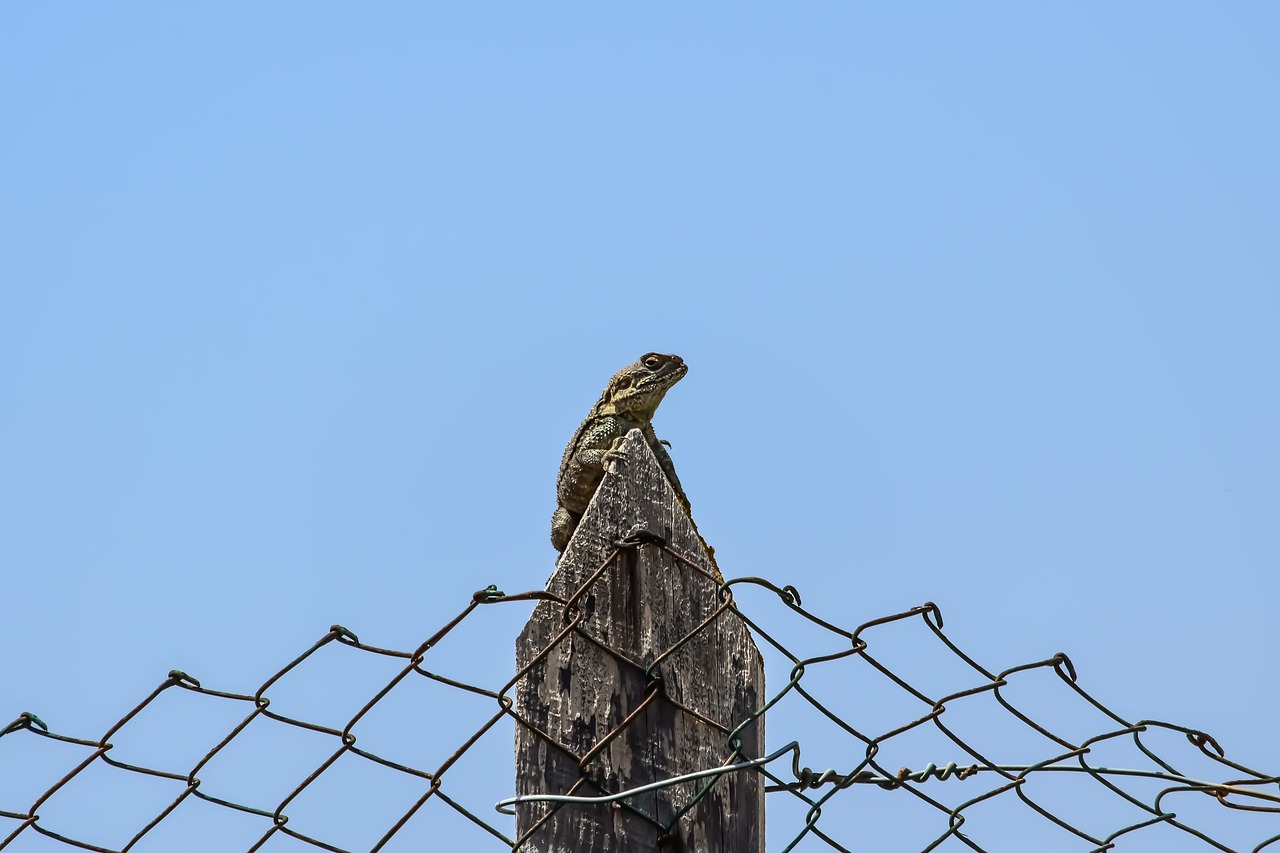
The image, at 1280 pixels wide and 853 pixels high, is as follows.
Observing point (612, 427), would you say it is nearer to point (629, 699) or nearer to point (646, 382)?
point (646, 382)

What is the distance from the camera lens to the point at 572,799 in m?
2.71

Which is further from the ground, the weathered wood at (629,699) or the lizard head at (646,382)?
the lizard head at (646,382)

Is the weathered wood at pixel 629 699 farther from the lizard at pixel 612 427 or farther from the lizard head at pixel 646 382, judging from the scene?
the lizard head at pixel 646 382

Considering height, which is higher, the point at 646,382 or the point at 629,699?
the point at 646,382

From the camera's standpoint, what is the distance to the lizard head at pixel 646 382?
648cm

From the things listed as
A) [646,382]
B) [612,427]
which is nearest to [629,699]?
[612,427]

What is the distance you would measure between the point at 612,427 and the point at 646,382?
700mm

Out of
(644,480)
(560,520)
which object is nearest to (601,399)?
(560,520)

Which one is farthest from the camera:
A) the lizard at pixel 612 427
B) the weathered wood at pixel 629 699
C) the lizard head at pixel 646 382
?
the lizard head at pixel 646 382

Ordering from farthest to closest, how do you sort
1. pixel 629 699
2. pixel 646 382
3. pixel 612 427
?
pixel 646 382 → pixel 612 427 → pixel 629 699

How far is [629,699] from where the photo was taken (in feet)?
9.21

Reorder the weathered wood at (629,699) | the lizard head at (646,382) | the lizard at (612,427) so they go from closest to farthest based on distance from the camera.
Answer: the weathered wood at (629,699), the lizard at (612,427), the lizard head at (646,382)

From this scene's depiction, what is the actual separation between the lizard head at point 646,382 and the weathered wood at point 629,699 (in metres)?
3.57

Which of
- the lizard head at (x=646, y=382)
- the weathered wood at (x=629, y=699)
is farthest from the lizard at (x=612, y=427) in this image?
the weathered wood at (x=629, y=699)
